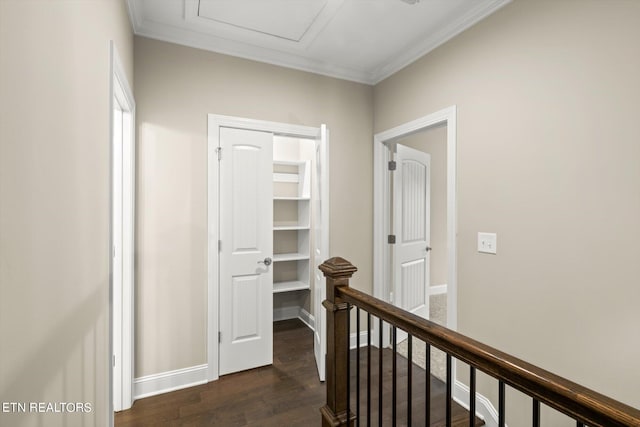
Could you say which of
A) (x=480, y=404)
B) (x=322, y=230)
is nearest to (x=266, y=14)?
(x=322, y=230)

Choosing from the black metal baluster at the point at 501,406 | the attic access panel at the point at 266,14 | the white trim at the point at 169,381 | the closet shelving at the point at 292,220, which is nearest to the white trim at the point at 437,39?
the attic access panel at the point at 266,14

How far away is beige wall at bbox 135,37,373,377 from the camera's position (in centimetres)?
230

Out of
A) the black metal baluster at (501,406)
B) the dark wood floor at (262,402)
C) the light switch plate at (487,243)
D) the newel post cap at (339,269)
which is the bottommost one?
the dark wood floor at (262,402)

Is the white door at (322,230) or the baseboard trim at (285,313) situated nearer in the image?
the white door at (322,230)

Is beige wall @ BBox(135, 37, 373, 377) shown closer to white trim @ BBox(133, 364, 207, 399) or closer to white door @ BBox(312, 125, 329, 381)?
white trim @ BBox(133, 364, 207, 399)

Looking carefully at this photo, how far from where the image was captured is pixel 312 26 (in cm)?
233

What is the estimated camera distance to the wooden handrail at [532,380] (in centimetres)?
61

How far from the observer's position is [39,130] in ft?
2.59

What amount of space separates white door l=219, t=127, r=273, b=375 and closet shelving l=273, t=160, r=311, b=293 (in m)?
1.05

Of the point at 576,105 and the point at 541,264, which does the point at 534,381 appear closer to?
the point at 541,264

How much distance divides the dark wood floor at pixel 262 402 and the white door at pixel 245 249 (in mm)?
214

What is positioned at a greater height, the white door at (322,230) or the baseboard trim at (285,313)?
the white door at (322,230)

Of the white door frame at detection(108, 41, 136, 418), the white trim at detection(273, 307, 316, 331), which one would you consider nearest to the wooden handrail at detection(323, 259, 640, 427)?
the white door frame at detection(108, 41, 136, 418)

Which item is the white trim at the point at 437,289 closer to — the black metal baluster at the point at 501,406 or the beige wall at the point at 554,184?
the beige wall at the point at 554,184
